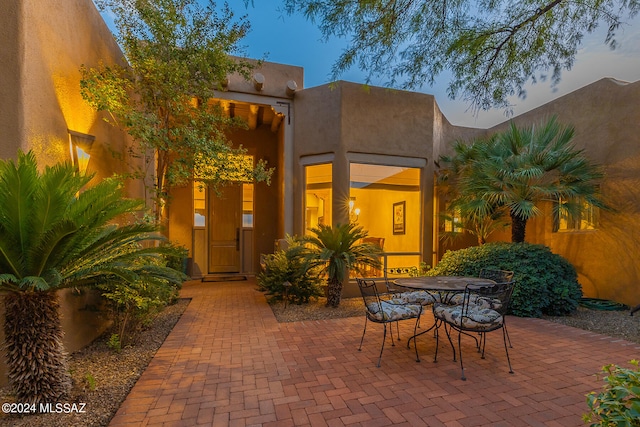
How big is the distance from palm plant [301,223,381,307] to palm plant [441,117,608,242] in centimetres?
257

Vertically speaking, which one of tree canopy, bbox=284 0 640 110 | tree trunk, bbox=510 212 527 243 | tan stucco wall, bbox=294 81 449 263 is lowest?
tree trunk, bbox=510 212 527 243

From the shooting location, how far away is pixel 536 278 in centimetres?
542

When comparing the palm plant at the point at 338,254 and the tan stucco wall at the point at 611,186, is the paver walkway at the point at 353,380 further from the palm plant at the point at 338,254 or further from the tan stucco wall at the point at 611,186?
the tan stucco wall at the point at 611,186

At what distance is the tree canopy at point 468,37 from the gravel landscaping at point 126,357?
4137mm

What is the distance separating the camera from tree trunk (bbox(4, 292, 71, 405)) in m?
2.51

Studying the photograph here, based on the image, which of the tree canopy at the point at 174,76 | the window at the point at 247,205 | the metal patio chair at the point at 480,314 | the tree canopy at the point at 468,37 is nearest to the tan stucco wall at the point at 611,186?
the tree canopy at the point at 468,37

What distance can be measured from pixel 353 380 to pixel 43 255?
297 cm

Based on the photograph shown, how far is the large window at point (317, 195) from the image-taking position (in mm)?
7396

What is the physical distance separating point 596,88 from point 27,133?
9676 mm

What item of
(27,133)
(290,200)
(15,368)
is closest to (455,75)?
(290,200)

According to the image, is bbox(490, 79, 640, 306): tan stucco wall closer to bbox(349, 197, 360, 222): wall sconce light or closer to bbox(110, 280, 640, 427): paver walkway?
bbox(110, 280, 640, 427): paver walkway

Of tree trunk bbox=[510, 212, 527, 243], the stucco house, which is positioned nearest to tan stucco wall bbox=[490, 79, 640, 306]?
the stucco house

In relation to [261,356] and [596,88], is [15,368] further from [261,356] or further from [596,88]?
[596,88]

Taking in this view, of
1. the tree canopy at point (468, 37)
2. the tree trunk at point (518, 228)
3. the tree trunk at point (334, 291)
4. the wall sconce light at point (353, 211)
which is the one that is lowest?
the tree trunk at point (334, 291)
